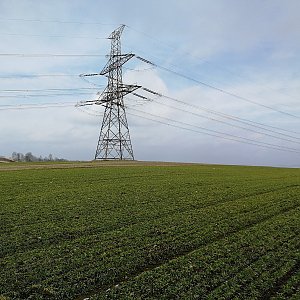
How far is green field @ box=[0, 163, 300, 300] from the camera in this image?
30.2 ft

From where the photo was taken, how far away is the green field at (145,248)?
9.22m

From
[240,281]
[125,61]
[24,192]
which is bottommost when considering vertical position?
[240,281]

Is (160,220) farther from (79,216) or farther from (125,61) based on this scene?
(125,61)

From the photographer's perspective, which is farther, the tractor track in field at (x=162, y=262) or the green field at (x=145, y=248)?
the green field at (x=145, y=248)

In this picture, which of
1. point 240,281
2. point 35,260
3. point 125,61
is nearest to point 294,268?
point 240,281

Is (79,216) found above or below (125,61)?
below

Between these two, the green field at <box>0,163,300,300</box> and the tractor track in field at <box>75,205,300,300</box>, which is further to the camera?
the green field at <box>0,163,300,300</box>

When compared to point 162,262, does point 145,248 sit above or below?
above

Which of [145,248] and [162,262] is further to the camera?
[145,248]

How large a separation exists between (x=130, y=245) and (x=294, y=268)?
534 centimetres

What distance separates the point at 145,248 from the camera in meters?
12.6

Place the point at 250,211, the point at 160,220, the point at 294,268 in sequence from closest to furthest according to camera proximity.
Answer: the point at 294,268 < the point at 160,220 < the point at 250,211

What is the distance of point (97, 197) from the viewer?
914 inches

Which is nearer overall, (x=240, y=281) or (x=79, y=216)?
(x=240, y=281)
